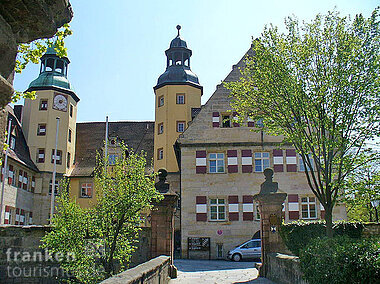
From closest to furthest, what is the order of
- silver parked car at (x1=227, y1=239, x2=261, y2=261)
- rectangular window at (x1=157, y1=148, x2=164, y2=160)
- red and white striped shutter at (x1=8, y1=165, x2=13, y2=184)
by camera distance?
silver parked car at (x1=227, y1=239, x2=261, y2=261)
red and white striped shutter at (x1=8, y1=165, x2=13, y2=184)
rectangular window at (x1=157, y1=148, x2=164, y2=160)

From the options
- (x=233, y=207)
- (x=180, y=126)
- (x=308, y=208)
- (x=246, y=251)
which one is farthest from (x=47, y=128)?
(x=308, y=208)

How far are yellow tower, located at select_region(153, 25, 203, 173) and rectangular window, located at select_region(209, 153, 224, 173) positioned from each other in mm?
7320

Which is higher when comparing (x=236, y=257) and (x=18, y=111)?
(x=18, y=111)

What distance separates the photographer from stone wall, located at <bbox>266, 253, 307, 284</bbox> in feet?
31.2

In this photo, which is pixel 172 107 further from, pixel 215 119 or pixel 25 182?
pixel 25 182

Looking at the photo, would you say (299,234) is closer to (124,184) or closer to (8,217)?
(124,184)

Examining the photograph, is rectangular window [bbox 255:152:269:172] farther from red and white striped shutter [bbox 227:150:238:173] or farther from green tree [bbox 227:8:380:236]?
green tree [bbox 227:8:380:236]

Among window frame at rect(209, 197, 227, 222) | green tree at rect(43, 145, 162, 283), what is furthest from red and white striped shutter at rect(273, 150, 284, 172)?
green tree at rect(43, 145, 162, 283)

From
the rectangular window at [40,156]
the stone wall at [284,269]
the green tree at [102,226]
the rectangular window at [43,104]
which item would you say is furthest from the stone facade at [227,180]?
the rectangular window at [43,104]

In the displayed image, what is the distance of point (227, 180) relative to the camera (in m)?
27.1

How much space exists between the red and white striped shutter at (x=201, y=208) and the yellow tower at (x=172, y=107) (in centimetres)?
785

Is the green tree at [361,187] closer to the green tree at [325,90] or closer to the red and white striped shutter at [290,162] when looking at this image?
the green tree at [325,90]

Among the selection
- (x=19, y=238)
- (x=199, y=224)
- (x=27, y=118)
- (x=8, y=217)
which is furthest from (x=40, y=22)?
(x=27, y=118)

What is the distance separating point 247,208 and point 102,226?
53.4ft
